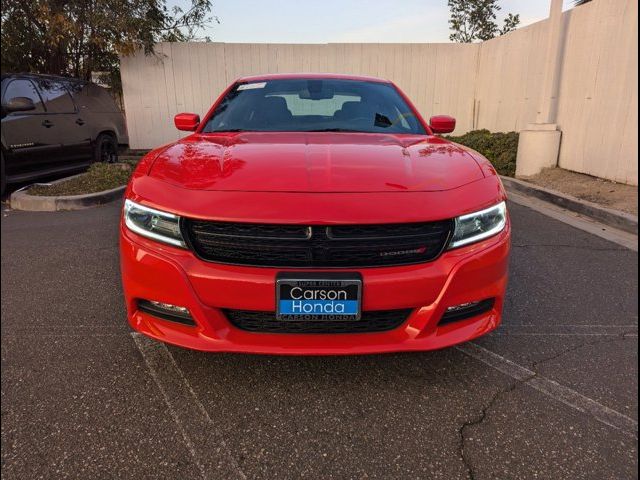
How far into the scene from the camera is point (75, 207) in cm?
569

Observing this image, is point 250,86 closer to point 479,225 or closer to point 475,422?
point 479,225

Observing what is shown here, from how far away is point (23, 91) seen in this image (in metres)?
5.69

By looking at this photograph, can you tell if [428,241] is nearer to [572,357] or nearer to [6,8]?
[572,357]

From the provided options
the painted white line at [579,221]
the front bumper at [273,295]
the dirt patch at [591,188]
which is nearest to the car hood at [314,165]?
the front bumper at [273,295]

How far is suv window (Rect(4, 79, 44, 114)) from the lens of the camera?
5284mm

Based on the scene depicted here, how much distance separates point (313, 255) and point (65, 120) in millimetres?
6299

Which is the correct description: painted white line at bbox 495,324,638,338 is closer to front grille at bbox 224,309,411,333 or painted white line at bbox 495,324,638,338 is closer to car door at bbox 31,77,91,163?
front grille at bbox 224,309,411,333

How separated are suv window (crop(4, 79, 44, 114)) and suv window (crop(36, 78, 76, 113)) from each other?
6.3 inches

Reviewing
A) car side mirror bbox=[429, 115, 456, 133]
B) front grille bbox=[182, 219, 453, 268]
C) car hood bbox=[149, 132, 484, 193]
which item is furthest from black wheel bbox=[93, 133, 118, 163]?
front grille bbox=[182, 219, 453, 268]

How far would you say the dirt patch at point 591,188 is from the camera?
17.4ft

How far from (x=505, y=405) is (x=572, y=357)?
64 cm

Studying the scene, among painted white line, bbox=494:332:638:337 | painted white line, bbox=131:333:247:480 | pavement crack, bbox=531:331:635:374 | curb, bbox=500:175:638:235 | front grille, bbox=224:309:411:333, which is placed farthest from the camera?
curb, bbox=500:175:638:235

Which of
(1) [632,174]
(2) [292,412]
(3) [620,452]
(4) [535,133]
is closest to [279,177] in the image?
(2) [292,412]

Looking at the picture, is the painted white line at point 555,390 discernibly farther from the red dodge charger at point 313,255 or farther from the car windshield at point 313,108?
the car windshield at point 313,108
